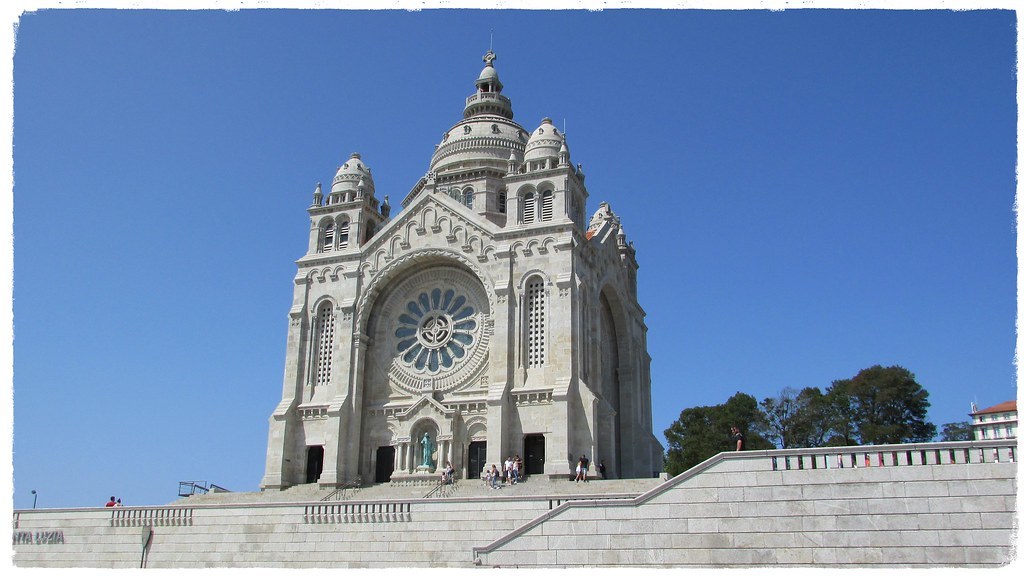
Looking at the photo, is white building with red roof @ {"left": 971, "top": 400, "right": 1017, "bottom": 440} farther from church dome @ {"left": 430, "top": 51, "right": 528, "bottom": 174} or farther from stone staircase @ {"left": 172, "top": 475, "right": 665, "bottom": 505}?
stone staircase @ {"left": 172, "top": 475, "right": 665, "bottom": 505}

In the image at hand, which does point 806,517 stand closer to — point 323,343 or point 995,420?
point 323,343

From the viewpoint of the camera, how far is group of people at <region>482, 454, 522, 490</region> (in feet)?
107

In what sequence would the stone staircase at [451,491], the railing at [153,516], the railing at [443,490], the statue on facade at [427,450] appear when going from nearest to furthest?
1. the stone staircase at [451,491]
2. the railing at [153,516]
3. the railing at [443,490]
4. the statue on facade at [427,450]

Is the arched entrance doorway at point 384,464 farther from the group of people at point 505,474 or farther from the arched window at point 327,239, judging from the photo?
the arched window at point 327,239

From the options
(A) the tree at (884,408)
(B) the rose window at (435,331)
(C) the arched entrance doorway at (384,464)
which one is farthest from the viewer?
(A) the tree at (884,408)

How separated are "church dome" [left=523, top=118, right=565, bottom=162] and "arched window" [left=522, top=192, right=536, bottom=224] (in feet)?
6.39

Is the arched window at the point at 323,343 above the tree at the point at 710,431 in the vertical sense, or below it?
above

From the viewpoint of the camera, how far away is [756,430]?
58.9 metres

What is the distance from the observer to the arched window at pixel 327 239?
140 ft

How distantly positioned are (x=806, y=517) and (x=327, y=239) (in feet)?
95.2

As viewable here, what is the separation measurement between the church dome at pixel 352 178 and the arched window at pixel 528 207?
8870mm

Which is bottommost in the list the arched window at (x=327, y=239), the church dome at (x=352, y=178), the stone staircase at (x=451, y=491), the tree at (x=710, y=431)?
the stone staircase at (x=451, y=491)

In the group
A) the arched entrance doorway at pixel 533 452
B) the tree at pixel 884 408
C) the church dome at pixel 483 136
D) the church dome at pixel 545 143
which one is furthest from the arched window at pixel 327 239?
the tree at pixel 884 408
